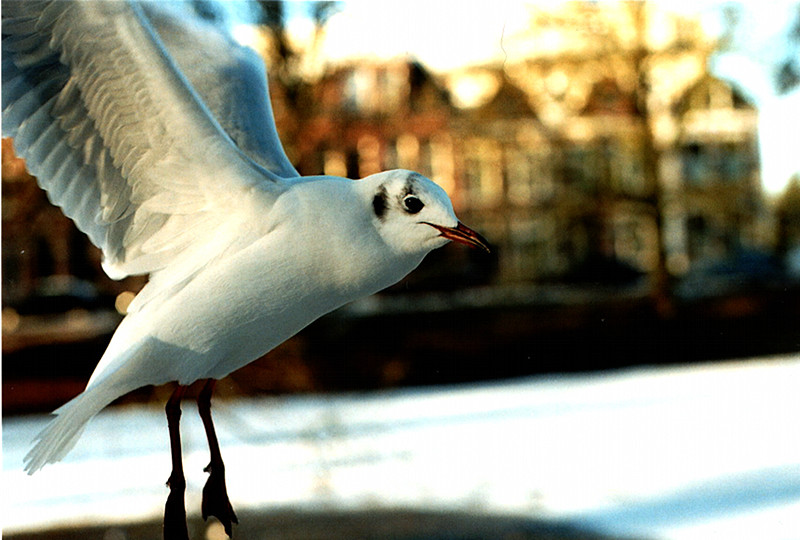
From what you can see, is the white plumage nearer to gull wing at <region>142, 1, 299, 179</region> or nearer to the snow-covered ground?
gull wing at <region>142, 1, 299, 179</region>

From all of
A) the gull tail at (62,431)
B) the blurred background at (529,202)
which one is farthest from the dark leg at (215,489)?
the blurred background at (529,202)

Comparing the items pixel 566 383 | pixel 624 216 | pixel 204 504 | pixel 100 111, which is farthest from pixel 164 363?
pixel 624 216

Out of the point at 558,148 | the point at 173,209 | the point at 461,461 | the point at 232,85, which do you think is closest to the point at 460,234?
the point at 173,209

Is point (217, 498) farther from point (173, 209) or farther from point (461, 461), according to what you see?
point (461, 461)

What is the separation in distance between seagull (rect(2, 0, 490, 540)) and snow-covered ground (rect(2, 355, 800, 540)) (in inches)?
87.9

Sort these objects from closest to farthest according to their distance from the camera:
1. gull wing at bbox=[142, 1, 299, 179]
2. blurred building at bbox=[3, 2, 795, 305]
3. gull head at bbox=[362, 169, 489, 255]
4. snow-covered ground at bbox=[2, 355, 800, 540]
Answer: gull head at bbox=[362, 169, 489, 255] < gull wing at bbox=[142, 1, 299, 179] < snow-covered ground at bbox=[2, 355, 800, 540] < blurred building at bbox=[3, 2, 795, 305]

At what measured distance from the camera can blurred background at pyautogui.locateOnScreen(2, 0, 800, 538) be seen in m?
3.38

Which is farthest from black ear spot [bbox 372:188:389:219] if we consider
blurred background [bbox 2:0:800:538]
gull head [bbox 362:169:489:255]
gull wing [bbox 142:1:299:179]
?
blurred background [bbox 2:0:800:538]

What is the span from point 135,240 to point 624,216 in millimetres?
5450

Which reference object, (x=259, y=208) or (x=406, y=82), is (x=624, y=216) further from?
(x=259, y=208)

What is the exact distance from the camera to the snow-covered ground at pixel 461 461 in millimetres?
3102

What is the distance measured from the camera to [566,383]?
4.89 meters

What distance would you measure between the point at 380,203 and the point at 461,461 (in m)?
3.02

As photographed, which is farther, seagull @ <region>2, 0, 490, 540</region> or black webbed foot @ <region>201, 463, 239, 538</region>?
black webbed foot @ <region>201, 463, 239, 538</region>
